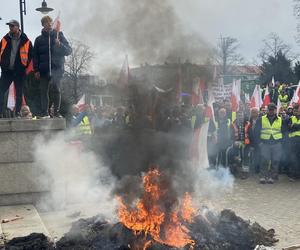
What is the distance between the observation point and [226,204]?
350 inches

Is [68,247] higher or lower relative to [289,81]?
lower

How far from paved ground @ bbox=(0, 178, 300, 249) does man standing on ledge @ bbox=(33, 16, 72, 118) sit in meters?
1.85

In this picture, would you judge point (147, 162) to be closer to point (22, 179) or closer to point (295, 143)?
point (22, 179)

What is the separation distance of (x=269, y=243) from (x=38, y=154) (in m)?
4.08

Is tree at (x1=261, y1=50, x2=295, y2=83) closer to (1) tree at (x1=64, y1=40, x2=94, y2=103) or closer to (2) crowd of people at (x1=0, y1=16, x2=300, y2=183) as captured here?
(2) crowd of people at (x1=0, y1=16, x2=300, y2=183)

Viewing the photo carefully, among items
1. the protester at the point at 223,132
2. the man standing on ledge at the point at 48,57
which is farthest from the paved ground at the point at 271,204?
the man standing on ledge at the point at 48,57

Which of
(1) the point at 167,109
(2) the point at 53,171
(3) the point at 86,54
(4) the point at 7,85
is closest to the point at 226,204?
(1) the point at 167,109

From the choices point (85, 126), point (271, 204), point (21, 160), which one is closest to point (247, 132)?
point (271, 204)

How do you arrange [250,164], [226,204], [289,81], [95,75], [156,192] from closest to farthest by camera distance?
[156,192], [95,75], [226,204], [250,164], [289,81]

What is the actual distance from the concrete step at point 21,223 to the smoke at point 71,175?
574mm

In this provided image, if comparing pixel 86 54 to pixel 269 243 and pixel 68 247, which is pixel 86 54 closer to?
pixel 68 247

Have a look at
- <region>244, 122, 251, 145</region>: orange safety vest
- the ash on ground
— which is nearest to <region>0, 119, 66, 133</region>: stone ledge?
the ash on ground

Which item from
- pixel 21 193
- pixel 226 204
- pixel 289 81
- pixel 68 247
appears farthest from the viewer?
pixel 289 81

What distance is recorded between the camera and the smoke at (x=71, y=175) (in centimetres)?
803
